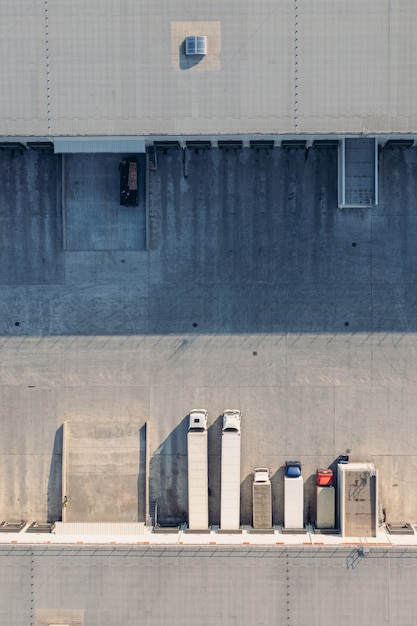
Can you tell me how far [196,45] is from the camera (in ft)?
105

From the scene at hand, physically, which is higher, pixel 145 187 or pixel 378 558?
pixel 145 187

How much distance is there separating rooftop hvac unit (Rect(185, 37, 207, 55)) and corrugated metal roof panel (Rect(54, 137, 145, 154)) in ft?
19.6

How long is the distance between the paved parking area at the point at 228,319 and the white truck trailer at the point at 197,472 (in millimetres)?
1186

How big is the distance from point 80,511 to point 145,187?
73.9 ft

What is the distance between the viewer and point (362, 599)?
3322cm

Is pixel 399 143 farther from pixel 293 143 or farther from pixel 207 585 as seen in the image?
pixel 207 585

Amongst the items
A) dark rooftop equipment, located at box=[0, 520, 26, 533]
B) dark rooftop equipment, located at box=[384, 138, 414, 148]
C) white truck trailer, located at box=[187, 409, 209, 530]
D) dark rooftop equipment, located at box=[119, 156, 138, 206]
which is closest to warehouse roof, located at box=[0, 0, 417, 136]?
dark rooftop equipment, located at box=[384, 138, 414, 148]

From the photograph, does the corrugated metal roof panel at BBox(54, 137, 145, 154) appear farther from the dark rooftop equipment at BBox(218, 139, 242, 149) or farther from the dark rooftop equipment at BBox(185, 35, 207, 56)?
the dark rooftop equipment at BBox(185, 35, 207, 56)

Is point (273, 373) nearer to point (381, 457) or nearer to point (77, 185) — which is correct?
point (381, 457)

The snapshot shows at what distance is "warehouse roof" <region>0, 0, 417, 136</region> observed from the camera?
3216 cm

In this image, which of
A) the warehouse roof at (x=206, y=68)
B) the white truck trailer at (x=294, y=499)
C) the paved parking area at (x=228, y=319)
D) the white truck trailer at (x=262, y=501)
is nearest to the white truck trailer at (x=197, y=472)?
the paved parking area at (x=228, y=319)

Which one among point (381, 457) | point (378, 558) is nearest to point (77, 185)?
point (381, 457)

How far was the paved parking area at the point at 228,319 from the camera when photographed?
1439 inches

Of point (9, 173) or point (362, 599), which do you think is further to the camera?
point (9, 173)
